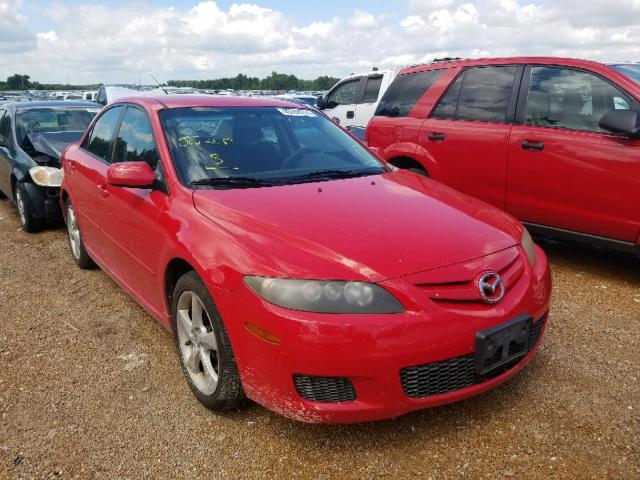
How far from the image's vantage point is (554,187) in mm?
4410

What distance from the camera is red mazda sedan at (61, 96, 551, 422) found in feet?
6.90

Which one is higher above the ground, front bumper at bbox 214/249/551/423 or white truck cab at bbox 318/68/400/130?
white truck cab at bbox 318/68/400/130

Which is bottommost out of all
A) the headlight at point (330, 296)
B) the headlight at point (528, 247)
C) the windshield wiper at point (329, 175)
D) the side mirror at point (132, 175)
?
the headlight at point (528, 247)

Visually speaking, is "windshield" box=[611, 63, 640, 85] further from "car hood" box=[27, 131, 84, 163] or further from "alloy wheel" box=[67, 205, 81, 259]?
"car hood" box=[27, 131, 84, 163]

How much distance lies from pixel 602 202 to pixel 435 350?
274cm

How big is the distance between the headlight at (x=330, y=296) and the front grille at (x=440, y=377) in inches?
10.6

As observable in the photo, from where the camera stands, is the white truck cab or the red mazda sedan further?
the white truck cab

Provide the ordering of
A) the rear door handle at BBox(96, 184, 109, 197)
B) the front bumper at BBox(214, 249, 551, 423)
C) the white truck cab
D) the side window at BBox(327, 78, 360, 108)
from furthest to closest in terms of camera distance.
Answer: the side window at BBox(327, 78, 360, 108)
the white truck cab
the rear door handle at BBox(96, 184, 109, 197)
the front bumper at BBox(214, 249, 551, 423)

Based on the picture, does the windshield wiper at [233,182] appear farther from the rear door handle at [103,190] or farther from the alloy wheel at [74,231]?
the alloy wheel at [74,231]

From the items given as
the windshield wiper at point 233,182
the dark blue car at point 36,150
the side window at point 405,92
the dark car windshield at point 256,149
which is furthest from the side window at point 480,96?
the dark blue car at point 36,150

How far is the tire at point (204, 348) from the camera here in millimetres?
2404

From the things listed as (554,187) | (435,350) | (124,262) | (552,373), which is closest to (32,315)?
(124,262)

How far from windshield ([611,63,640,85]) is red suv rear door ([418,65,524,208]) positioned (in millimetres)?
802

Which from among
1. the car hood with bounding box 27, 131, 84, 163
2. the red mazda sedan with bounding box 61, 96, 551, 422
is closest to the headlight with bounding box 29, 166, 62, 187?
the car hood with bounding box 27, 131, 84, 163
